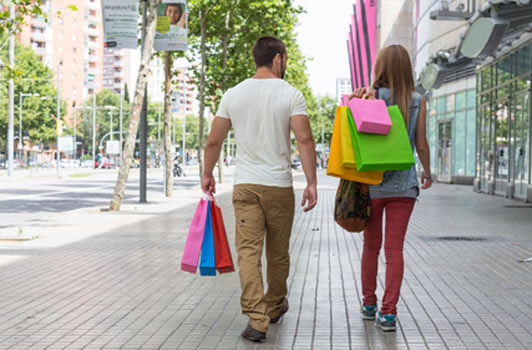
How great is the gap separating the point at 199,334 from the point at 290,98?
1.67 metres

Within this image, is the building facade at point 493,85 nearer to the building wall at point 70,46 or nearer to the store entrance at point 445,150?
the store entrance at point 445,150

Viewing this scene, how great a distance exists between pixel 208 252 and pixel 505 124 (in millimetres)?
20733

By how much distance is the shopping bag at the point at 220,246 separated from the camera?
5.49m

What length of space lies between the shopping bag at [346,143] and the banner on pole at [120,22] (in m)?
13.0

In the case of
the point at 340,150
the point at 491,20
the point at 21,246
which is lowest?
the point at 21,246

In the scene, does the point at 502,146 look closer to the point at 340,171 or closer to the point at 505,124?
the point at 505,124

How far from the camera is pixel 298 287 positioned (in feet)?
24.1

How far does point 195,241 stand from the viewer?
5473 millimetres

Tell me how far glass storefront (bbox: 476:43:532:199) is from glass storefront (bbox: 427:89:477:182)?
7.08 metres

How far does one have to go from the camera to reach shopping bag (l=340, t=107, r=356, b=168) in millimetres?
5332

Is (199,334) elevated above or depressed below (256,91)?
below

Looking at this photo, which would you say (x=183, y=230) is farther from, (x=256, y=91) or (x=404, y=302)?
(x=256, y=91)

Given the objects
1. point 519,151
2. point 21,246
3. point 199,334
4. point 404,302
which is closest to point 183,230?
point 21,246

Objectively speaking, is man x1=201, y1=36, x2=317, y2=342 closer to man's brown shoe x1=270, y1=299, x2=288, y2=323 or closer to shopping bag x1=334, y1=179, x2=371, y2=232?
shopping bag x1=334, y1=179, x2=371, y2=232
